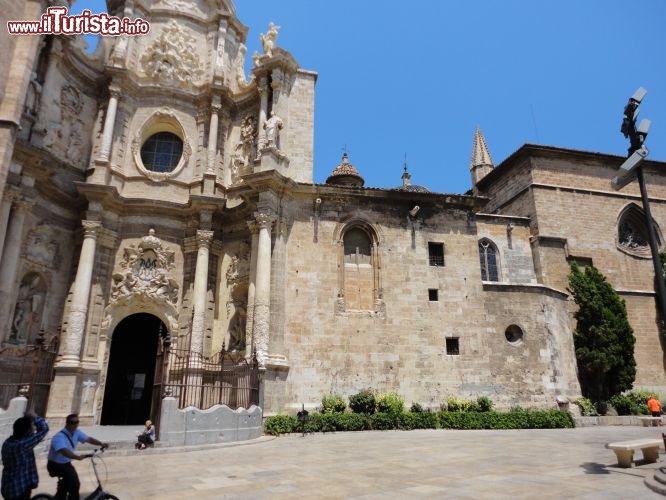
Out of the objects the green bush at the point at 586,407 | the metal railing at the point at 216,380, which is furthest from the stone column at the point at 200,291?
the green bush at the point at 586,407

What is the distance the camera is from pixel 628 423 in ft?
66.9

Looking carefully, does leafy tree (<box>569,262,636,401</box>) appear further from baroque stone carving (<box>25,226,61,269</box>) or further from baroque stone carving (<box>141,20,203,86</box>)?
baroque stone carving (<box>25,226,61,269</box>)

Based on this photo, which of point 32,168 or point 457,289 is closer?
point 32,168

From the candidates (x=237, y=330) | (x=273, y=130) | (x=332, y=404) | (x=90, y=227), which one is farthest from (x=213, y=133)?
(x=332, y=404)

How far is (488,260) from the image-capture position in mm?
25312

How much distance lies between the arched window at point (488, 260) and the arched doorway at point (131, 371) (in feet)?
54.0

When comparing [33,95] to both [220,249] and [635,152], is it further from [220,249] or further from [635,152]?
[635,152]

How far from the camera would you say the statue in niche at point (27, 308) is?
18016 mm

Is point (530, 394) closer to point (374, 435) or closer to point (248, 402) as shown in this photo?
point (374, 435)

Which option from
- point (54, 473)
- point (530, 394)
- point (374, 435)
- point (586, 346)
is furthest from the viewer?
point (586, 346)

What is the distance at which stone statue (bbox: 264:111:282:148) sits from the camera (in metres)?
20.4

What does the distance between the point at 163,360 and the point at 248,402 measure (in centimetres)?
415

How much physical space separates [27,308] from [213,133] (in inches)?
435

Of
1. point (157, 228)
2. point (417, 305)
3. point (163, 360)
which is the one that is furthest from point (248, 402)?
point (157, 228)
